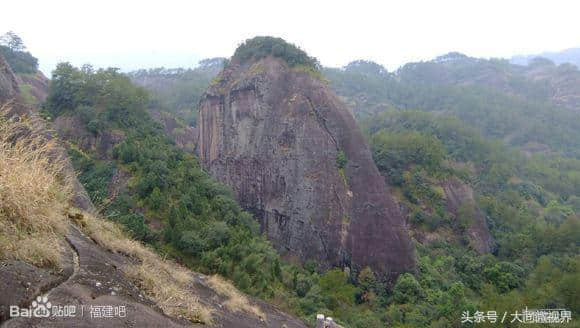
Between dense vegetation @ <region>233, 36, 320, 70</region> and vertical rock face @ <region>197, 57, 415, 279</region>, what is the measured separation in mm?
701

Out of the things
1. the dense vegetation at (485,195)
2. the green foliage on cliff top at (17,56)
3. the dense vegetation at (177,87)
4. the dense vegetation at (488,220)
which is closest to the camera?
the dense vegetation at (488,220)

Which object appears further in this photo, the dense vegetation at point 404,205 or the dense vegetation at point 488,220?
the dense vegetation at point 488,220

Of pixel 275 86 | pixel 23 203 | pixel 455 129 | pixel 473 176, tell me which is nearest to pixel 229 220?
pixel 275 86

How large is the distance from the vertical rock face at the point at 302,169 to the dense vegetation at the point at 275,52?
2.30ft

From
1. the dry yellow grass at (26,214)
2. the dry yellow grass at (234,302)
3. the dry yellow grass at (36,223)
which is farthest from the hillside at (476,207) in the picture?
the dry yellow grass at (26,214)

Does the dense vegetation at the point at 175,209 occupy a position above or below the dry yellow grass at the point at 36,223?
below

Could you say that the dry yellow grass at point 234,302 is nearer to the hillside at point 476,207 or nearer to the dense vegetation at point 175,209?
the dense vegetation at point 175,209

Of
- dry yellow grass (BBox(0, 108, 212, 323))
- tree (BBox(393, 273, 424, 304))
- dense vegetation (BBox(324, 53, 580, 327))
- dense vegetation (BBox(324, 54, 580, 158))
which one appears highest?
dense vegetation (BBox(324, 54, 580, 158))

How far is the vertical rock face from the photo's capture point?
891 inches

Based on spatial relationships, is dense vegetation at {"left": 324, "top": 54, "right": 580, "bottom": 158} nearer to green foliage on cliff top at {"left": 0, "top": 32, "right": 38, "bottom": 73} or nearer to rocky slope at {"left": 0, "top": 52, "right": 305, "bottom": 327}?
green foliage on cliff top at {"left": 0, "top": 32, "right": 38, "bottom": 73}

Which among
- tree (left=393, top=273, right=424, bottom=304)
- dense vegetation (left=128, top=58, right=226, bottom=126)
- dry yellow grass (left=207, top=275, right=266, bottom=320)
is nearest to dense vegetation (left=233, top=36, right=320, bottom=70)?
dense vegetation (left=128, top=58, right=226, bottom=126)

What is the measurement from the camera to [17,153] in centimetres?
439

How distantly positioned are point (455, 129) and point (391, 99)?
29.0 metres

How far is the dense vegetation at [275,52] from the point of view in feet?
94.9
